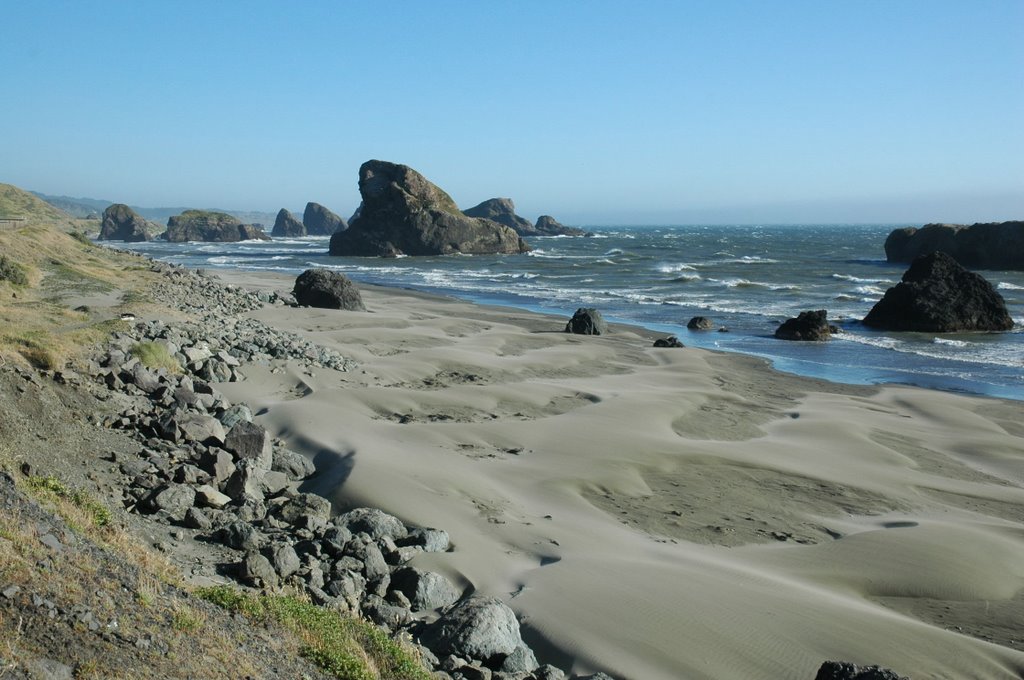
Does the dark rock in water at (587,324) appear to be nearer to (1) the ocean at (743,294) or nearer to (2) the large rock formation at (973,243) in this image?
(1) the ocean at (743,294)

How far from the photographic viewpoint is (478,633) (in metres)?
7.66

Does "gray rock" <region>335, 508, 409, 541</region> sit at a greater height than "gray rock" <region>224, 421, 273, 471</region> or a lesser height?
lesser

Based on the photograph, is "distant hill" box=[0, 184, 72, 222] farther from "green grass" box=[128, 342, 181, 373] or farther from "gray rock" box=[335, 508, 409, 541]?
"gray rock" box=[335, 508, 409, 541]

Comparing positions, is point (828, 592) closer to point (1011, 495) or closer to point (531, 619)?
point (531, 619)

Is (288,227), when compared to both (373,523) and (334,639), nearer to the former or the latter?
(373,523)

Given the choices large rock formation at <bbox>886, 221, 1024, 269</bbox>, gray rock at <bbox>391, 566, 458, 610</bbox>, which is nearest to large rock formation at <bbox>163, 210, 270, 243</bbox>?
large rock formation at <bbox>886, 221, 1024, 269</bbox>

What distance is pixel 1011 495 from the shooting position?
13859 millimetres

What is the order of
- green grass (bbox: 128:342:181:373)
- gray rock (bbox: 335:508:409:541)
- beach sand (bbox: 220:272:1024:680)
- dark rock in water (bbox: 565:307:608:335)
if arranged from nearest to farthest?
beach sand (bbox: 220:272:1024:680) → gray rock (bbox: 335:508:409:541) → green grass (bbox: 128:342:181:373) → dark rock in water (bbox: 565:307:608:335)

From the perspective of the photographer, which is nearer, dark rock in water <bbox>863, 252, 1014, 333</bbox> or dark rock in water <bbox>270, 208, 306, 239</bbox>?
dark rock in water <bbox>863, 252, 1014, 333</bbox>

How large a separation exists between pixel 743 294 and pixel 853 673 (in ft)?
148

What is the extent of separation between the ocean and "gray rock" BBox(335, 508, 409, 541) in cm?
1764

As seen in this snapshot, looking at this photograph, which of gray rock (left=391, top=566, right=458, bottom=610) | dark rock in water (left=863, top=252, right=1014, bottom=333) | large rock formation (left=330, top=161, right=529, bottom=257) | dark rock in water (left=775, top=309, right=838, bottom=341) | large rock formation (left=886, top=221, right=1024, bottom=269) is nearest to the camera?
gray rock (left=391, top=566, right=458, bottom=610)

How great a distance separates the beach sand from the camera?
847cm

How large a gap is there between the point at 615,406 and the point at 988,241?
221 ft
